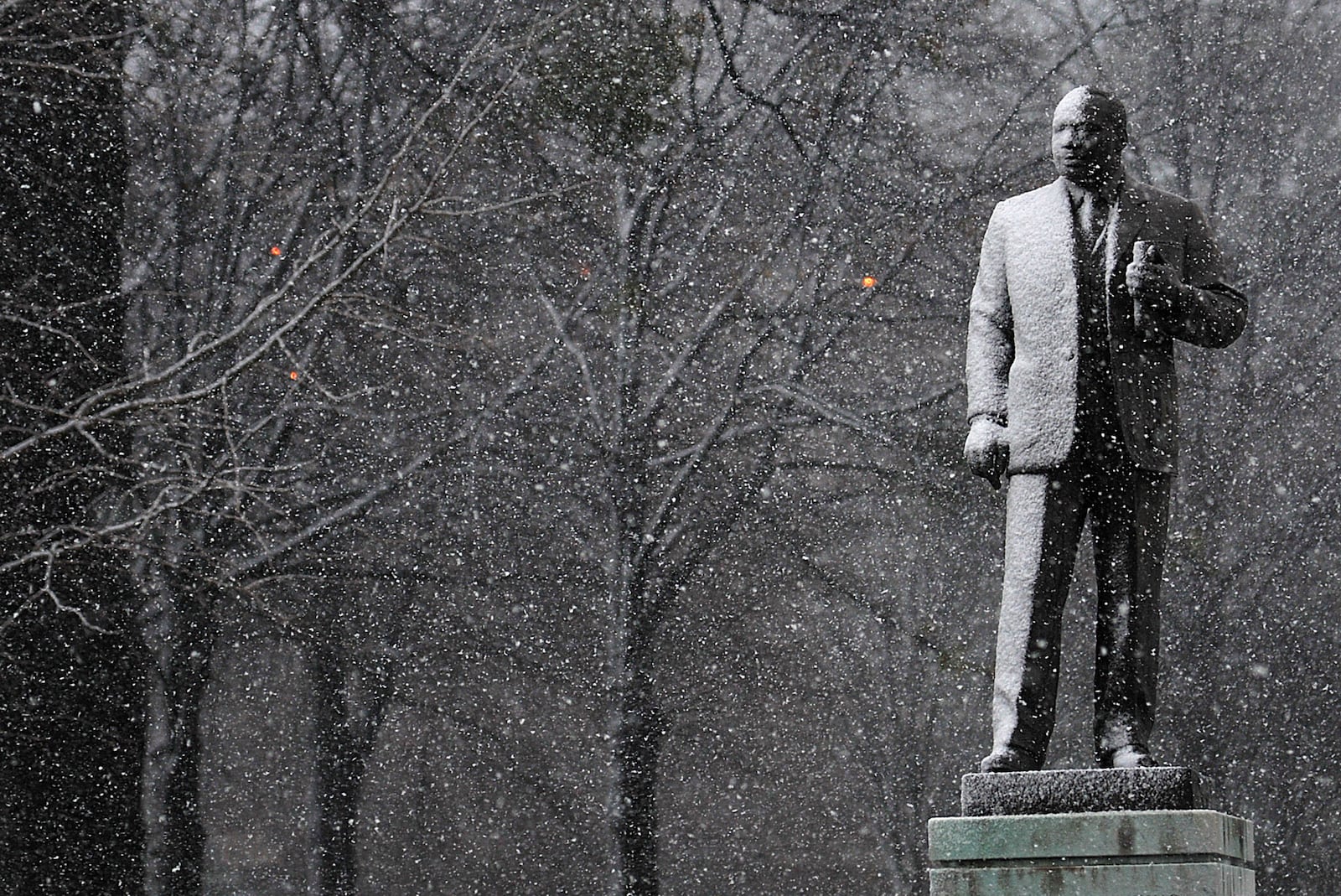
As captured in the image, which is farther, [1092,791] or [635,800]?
[635,800]

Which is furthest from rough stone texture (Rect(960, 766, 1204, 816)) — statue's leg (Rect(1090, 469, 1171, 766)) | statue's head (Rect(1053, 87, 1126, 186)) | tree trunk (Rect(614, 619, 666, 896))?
tree trunk (Rect(614, 619, 666, 896))

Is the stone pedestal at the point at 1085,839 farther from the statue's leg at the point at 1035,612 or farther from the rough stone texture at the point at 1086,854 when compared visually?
the statue's leg at the point at 1035,612

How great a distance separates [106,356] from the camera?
33.6 feet

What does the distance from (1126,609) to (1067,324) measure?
34.8 inches

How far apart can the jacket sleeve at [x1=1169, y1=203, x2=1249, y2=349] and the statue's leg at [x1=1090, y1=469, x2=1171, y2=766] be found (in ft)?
1.51

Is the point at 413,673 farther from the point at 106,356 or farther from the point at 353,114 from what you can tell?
the point at 106,356

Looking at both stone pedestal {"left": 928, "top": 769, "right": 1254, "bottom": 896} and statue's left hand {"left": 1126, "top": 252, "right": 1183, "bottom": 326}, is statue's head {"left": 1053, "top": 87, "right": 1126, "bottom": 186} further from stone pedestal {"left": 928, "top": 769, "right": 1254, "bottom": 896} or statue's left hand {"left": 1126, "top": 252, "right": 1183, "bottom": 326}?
stone pedestal {"left": 928, "top": 769, "right": 1254, "bottom": 896}

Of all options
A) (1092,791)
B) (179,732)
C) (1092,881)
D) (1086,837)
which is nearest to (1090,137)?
(1092,791)

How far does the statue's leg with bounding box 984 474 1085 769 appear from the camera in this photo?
5.09m

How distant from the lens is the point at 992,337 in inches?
215

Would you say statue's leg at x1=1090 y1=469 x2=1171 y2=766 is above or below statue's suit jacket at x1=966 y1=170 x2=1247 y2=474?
below

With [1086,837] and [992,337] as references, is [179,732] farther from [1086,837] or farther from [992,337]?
[1086,837]

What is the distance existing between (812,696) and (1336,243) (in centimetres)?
842

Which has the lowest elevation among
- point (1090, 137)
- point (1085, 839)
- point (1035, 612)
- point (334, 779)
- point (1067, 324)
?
point (1085, 839)
